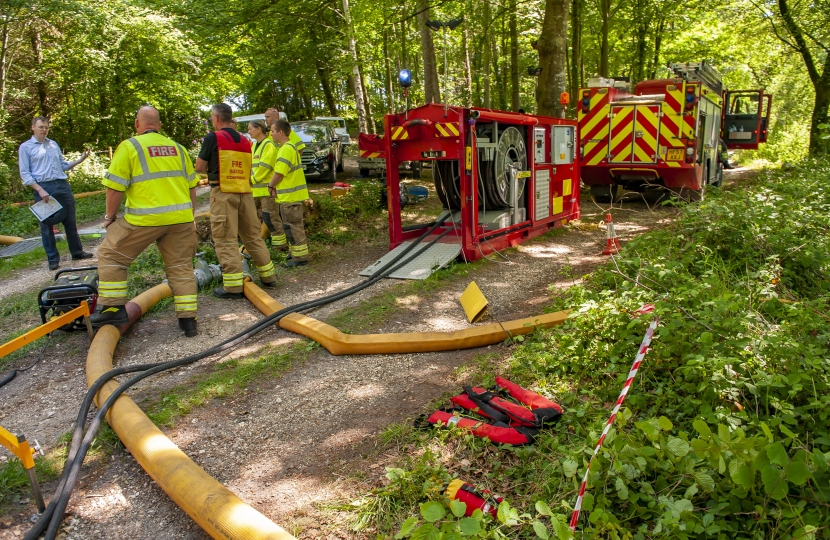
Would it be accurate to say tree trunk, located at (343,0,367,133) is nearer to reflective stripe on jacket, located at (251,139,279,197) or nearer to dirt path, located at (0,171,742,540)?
reflective stripe on jacket, located at (251,139,279,197)

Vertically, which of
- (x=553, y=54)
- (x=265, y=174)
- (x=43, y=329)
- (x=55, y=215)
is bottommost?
(x=43, y=329)

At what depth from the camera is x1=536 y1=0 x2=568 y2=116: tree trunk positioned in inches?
424

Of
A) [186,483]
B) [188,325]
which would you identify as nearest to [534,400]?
[186,483]

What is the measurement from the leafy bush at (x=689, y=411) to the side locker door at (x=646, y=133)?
5.63 meters

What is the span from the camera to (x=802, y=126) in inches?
1057

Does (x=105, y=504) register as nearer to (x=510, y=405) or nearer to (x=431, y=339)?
(x=510, y=405)

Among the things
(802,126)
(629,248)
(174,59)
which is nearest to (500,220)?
(629,248)

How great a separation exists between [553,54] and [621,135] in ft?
6.62

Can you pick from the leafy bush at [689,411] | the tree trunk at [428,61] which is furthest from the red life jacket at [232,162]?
the tree trunk at [428,61]

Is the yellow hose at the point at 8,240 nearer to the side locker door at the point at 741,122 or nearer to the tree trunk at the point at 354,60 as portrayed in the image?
the tree trunk at the point at 354,60

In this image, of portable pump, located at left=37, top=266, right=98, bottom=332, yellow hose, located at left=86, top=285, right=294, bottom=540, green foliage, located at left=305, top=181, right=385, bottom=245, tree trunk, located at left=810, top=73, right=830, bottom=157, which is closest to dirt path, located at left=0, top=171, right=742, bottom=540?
yellow hose, located at left=86, top=285, right=294, bottom=540

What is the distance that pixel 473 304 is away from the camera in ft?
17.6

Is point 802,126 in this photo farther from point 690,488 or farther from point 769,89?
point 690,488

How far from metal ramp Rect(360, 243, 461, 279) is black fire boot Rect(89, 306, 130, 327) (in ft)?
9.20
